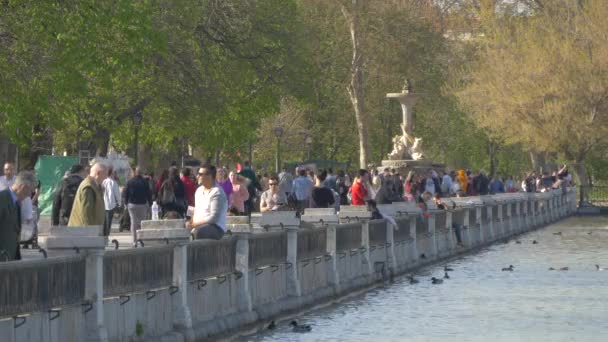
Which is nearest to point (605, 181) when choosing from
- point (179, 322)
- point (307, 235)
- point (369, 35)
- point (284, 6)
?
point (369, 35)

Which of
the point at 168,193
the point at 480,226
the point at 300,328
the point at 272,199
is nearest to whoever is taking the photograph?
the point at 300,328

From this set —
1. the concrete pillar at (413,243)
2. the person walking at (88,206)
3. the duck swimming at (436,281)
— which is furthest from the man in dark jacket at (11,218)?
the concrete pillar at (413,243)

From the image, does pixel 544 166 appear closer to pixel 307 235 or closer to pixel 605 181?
pixel 605 181

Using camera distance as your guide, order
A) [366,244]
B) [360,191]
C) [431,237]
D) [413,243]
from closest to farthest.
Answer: [366,244], [360,191], [413,243], [431,237]

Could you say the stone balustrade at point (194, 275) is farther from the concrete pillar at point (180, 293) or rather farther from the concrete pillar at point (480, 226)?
the concrete pillar at point (480, 226)

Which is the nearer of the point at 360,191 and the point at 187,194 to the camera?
the point at 360,191

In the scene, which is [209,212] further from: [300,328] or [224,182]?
[224,182]

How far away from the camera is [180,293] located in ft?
60.8

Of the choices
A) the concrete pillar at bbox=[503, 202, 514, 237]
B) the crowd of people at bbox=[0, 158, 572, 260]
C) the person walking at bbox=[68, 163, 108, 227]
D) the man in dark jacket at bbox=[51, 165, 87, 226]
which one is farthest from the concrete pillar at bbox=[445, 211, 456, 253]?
the person walking at bbox=[68, 163, 108, 227]

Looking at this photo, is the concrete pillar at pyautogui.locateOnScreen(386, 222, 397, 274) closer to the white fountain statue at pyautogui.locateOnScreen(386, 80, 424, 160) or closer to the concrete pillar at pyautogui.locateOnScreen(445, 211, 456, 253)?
the concrete pillar at pyautogui.locateOnScreen(445, 211, 456, 253)

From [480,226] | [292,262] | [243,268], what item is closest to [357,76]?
[480,226]

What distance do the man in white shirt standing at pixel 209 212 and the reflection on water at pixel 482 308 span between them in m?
1.39

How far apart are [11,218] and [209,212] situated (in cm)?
574

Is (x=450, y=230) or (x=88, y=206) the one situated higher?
(x=88, y=206)
